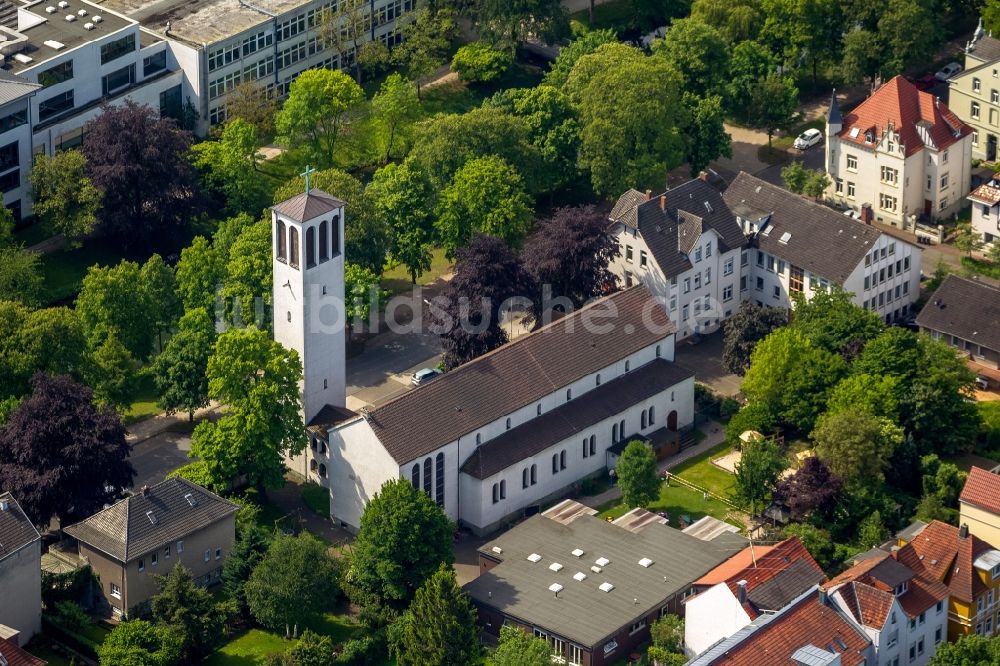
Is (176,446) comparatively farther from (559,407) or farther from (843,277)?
(843,277)

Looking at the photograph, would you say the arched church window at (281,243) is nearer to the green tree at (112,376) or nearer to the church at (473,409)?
the church at (473,409)

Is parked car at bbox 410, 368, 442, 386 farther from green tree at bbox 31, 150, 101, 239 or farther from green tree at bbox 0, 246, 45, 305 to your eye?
green tree at bbox 31, 150, 101, 239

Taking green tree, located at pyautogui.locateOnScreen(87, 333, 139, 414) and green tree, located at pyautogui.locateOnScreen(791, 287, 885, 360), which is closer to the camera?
green tree, located at pyautogui.locateOnScreen(87, 333, 139, 414)

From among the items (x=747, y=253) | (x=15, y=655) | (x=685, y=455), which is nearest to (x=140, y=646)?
(x=15, y=655)

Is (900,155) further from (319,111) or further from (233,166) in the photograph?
(233,166)

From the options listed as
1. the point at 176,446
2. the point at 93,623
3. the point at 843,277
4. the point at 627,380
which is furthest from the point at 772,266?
the point at 93,623

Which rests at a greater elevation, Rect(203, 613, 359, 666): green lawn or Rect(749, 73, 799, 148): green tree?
Rect(749, 73, 799, 148): green tree

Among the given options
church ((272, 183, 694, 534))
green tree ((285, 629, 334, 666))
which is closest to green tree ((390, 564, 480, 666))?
green tree ((285, 629, 334, 666))
